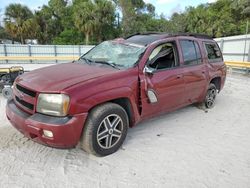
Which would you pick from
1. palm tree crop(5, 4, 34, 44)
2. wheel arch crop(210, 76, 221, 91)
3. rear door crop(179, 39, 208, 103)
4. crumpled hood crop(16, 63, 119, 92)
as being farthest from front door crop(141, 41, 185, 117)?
palm tree crop(5, 4, 34, 44)

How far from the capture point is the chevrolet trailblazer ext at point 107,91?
2775 mm

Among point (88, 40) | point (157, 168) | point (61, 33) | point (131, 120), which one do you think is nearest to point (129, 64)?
point (131, 120)

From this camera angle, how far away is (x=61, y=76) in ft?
10.3

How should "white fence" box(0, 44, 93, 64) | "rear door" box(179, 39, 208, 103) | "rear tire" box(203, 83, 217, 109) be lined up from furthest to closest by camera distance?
"white fence" box(0, 44, 93, 64) → "rear tire" box(203, 83, 217, 109) → "rear door" box(179, 39, 208, 103)


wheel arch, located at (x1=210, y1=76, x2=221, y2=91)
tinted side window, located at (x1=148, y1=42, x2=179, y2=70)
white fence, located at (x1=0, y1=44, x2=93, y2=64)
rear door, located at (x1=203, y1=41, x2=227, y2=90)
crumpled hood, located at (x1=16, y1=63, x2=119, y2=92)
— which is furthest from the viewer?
white fence, located at (x1=0, y1=44, x2=93, y2=64)

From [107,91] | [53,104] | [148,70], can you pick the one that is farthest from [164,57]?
[53,104]

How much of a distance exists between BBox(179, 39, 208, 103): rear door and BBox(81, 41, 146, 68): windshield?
1.06 meters

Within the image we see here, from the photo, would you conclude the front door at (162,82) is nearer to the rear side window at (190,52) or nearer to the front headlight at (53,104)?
the rear side window at (190,52)

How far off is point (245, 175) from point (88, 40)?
28754mm

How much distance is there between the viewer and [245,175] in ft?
9.52

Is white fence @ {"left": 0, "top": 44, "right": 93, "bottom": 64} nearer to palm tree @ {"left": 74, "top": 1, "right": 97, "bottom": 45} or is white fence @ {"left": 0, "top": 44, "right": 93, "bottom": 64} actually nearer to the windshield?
palm tree @ {"left": 74, "top": 1, "right": 97, "bottom": 45}

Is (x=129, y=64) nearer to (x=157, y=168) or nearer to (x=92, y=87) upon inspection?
(x=92, y=87)

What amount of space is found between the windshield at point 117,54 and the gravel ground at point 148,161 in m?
1.27

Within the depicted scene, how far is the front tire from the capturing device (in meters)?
2.97
